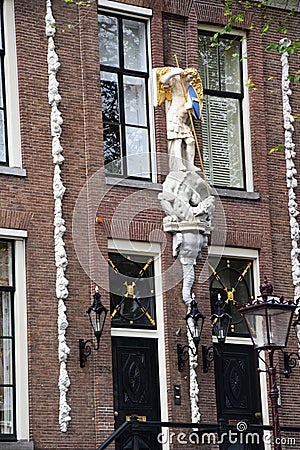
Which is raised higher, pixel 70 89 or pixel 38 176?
pixel 70 89

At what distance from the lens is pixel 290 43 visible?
2380 cm

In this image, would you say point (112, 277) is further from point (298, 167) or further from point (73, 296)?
point (298, 167)

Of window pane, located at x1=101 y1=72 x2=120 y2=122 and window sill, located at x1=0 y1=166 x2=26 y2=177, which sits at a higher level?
window pane, located at x1=101 y1=72 x2=120 y2=122

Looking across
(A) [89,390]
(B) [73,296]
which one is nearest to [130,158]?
(B) [73,296]

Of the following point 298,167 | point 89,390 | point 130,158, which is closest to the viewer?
point 89,390

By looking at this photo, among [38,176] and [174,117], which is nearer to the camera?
[38,176]

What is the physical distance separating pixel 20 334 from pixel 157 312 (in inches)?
105

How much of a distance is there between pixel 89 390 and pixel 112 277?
77.7 inches

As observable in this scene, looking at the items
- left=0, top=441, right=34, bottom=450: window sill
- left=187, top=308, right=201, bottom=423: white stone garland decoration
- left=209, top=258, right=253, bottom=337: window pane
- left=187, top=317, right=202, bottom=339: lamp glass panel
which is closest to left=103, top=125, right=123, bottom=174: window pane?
left=209, top=258, right=253, bottom=337: window pane

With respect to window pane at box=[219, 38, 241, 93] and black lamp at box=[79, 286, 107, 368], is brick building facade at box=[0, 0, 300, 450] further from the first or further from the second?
black lamp at box=[79, 286, 107, 368]

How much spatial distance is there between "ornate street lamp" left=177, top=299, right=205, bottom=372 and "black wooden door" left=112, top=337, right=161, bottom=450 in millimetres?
407

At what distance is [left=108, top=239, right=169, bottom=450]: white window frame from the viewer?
68.2 ft

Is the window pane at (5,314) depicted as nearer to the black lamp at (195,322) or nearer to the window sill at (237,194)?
the black lamp at (195,322)

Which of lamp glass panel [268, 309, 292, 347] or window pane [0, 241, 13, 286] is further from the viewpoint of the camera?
window pane [0, 241, 13, 286]
